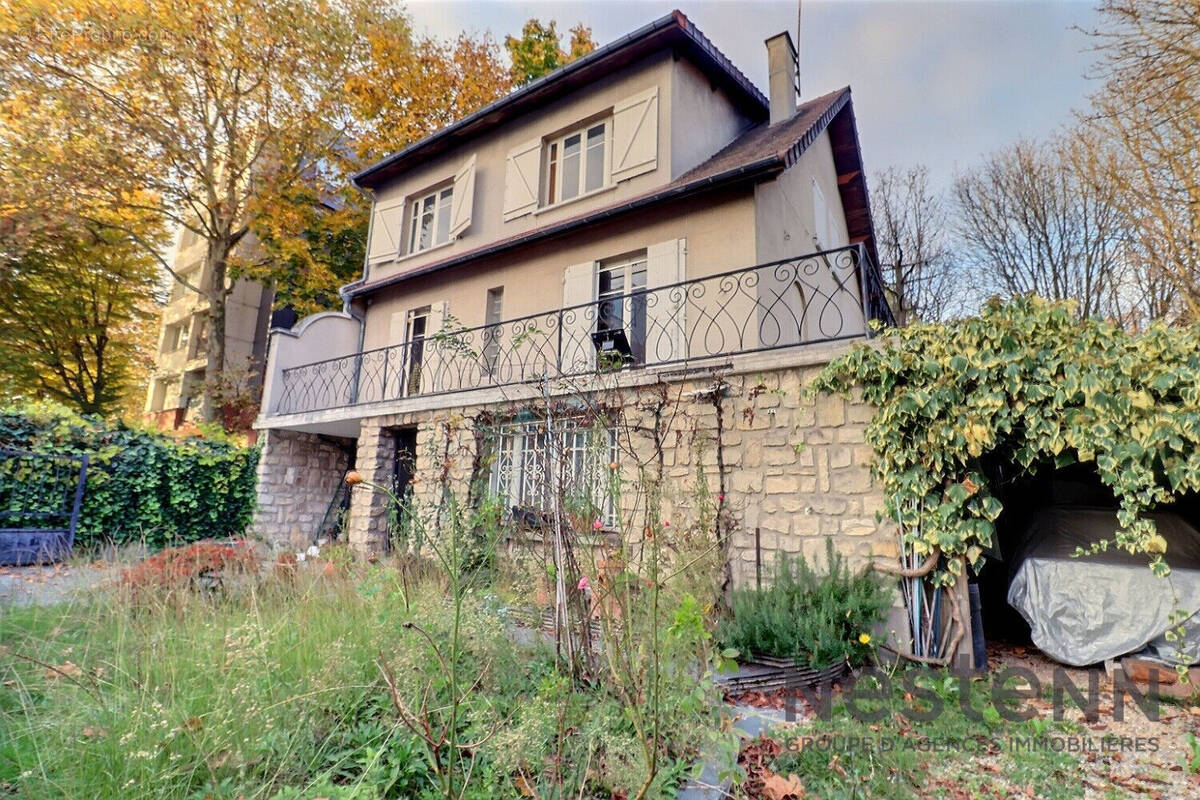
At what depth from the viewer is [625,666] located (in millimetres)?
2080

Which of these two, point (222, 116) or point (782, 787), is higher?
point (222, 116)

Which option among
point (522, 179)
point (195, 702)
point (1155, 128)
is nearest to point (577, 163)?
point (522, 179)

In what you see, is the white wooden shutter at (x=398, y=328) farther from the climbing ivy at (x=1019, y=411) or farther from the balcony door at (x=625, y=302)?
the climbing ivy at (x=1019, y=411)

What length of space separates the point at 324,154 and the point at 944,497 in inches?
608

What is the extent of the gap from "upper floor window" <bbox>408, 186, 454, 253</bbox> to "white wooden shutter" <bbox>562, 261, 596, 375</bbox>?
3512 mm

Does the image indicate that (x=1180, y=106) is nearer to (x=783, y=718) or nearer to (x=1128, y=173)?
(x=1128, y=173)

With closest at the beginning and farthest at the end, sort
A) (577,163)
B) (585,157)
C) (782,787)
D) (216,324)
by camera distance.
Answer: (782,787) → (585,157) → (577,163) → (216,324)

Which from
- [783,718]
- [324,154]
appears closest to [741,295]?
[783,718]

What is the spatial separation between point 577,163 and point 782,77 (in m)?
3.49

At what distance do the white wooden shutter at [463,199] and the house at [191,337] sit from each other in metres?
11.3

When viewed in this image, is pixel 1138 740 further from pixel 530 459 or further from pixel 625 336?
pixel 530 459

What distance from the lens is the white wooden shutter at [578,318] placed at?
7398mm

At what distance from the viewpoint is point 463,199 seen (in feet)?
31.3

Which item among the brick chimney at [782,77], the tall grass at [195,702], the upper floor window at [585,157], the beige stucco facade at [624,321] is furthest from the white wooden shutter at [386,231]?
the tall grass at [195,702]
